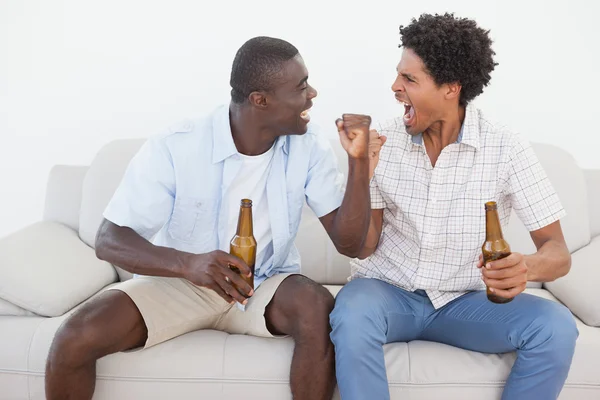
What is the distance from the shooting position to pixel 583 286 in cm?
244

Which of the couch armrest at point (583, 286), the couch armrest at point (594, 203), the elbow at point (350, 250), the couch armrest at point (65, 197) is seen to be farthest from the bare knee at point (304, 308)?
the couch armrest at point (594, 203)

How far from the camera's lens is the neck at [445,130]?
2283 millimetres

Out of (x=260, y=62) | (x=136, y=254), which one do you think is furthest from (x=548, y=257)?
(x=136, y=254)

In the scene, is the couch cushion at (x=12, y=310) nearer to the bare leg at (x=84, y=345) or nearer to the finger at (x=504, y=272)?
the bare leg at (x=84, y=345)

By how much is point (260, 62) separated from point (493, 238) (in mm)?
788

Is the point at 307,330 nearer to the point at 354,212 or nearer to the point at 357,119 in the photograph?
the point at 354,212

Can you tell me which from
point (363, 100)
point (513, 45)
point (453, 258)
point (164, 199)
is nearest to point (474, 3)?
point (513, 45)

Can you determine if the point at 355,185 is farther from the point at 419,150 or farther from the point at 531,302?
the point at 531,302

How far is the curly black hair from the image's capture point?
221 cm

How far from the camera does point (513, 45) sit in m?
3.11

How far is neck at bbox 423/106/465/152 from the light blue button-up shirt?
0.29 m

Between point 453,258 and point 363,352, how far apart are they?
41 centimetres

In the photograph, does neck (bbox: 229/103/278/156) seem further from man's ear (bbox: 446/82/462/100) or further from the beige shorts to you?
man's ear (bbox: 446/82/462/100)

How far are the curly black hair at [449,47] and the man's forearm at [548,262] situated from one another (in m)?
0.51
